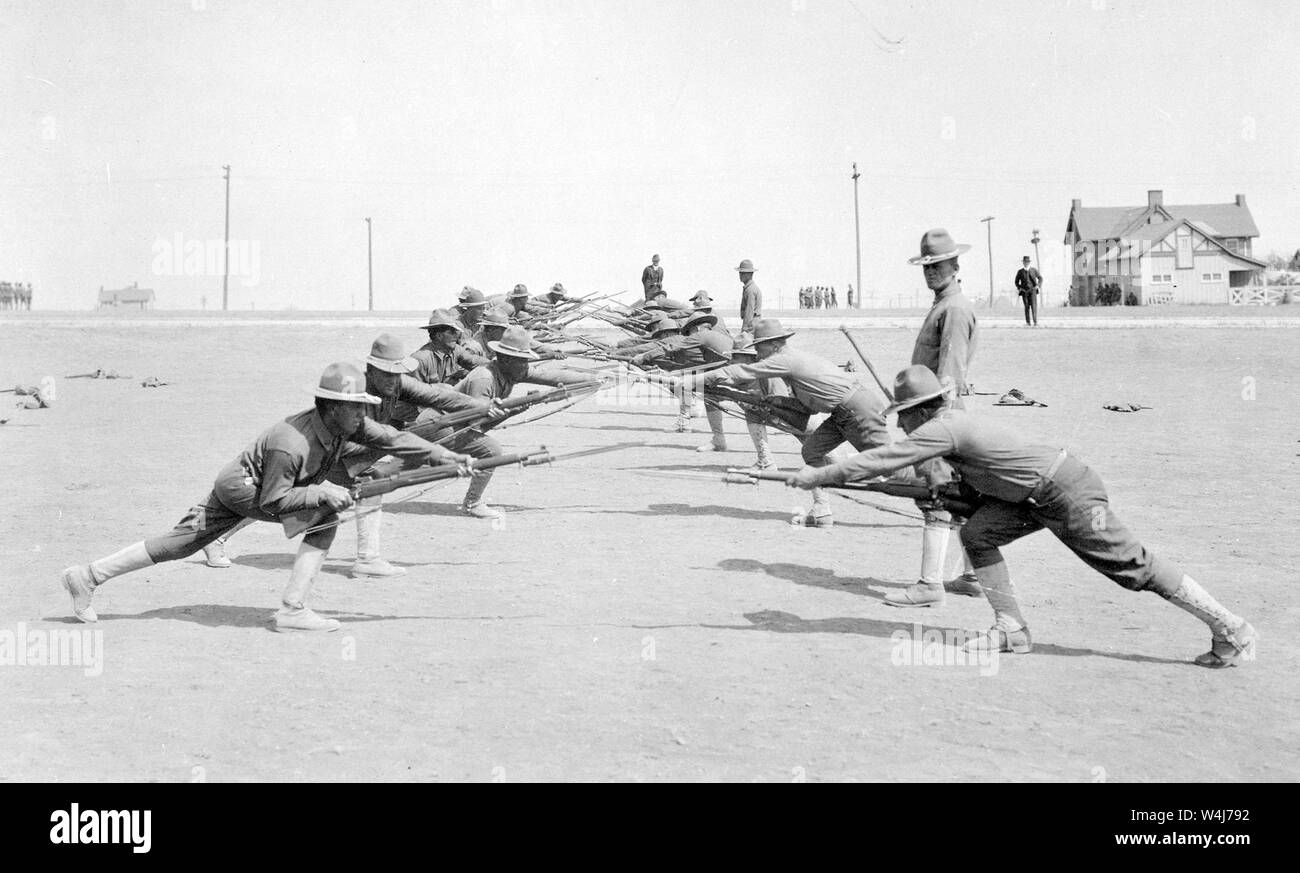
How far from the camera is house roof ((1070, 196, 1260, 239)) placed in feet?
246

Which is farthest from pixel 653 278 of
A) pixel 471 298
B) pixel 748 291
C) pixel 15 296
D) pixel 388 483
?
pixel 15 296

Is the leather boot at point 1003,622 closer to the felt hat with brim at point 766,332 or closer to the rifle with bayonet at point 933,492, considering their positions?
the rifle with bayonet at point 933,492

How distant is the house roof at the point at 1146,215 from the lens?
74875 millimetres

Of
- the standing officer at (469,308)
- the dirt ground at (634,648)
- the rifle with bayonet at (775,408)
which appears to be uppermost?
the standing officer at (469,308)

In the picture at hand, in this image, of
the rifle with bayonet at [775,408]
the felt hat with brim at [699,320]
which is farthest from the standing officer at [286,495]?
the felt hat with brim at [699,320]

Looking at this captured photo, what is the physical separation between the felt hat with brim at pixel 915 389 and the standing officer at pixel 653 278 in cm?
1961

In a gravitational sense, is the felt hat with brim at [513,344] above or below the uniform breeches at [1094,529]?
above

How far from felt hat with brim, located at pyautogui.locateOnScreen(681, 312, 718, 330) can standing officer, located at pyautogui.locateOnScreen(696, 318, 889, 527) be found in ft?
17.4

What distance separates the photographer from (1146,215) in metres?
76.2

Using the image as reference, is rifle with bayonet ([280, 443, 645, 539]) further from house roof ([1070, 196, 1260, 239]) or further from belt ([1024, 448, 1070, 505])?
house roof ([1070, 196, 1260, 239])

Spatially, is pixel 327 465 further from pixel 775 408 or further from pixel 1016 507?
pixel 775 408

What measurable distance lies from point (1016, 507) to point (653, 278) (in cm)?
2024
